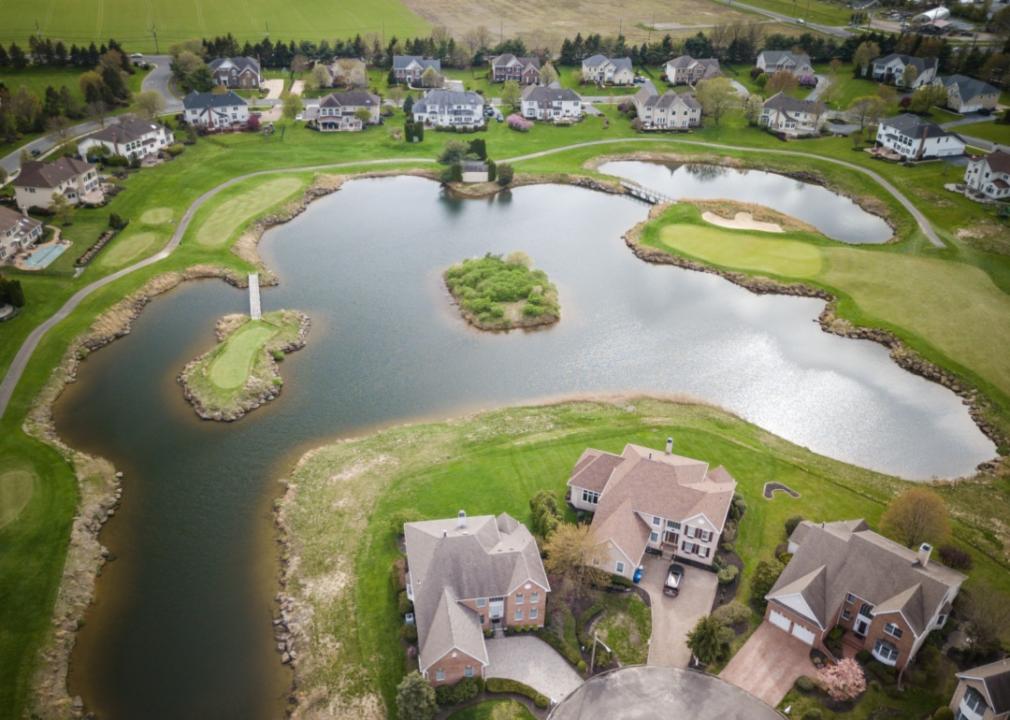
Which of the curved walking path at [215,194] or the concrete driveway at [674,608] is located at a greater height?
the curved walking path at [215,194]

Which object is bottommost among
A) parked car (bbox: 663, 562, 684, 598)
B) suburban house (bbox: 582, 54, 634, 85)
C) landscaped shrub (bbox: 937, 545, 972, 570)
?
parked car (bbox: 663, 562, 684, 598)

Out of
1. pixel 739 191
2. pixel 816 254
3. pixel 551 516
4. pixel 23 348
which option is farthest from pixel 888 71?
pixel 23 348

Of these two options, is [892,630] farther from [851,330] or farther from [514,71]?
[514,71]

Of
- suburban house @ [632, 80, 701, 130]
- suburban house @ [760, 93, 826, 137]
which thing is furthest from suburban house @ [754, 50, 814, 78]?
suburban house @ [632, 80, 701, 130]

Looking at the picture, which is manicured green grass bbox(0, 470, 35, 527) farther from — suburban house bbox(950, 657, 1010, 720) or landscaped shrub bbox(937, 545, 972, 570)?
landscaped shrub bbox(937, 545, 972, 570)

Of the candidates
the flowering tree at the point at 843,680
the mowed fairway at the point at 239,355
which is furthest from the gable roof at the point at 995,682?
the mowed fairway at the point at 239,355

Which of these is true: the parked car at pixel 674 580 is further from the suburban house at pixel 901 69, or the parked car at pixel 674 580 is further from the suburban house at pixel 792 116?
the suburban house at pixel 901 69
